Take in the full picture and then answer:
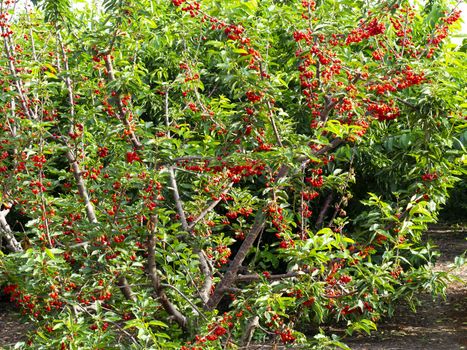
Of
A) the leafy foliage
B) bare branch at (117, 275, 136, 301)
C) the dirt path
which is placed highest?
the leafy foliage

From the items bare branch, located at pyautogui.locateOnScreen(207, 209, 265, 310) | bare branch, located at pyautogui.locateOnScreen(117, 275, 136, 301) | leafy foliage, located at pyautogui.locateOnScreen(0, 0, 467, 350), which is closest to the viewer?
leafy foliage, located at pyautogui.locateOnScreen(0, 0, 467, 350)

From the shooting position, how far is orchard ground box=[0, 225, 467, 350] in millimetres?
6898

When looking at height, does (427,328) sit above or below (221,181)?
below

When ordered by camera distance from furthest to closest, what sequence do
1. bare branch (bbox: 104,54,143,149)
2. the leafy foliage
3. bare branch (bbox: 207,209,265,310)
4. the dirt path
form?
the dirt path, bare branch (bbox: 207,209,265,310), bare branch (bbox: 104,54,143,149), the leafy foliage

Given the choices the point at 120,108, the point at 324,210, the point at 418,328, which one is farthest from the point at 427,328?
the point at 120,108

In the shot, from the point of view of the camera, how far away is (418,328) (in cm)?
759

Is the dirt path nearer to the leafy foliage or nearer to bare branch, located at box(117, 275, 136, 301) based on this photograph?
the leafy foliage

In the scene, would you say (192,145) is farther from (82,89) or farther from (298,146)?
(298,146)

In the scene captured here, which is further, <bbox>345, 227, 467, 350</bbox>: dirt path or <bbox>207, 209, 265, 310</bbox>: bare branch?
<bbox>345, 227, 467, 350</bbox>: dirt path

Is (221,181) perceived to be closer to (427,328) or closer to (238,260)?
(238,260)

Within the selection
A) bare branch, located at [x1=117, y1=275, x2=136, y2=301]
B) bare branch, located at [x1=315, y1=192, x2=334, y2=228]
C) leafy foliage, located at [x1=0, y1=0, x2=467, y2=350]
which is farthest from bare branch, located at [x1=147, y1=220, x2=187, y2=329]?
bare branch, located at [x1=315, y1=192, x2=334, y2=228]

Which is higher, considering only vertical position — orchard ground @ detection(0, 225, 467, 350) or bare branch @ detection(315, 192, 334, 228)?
bare branch @ detection(315, 192, 334, 228)

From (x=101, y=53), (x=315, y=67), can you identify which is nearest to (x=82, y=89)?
(x=101, y=53)

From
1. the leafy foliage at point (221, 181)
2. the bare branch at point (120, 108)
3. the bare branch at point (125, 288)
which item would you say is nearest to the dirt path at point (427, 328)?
the leafy foliage at point (221, 181)
